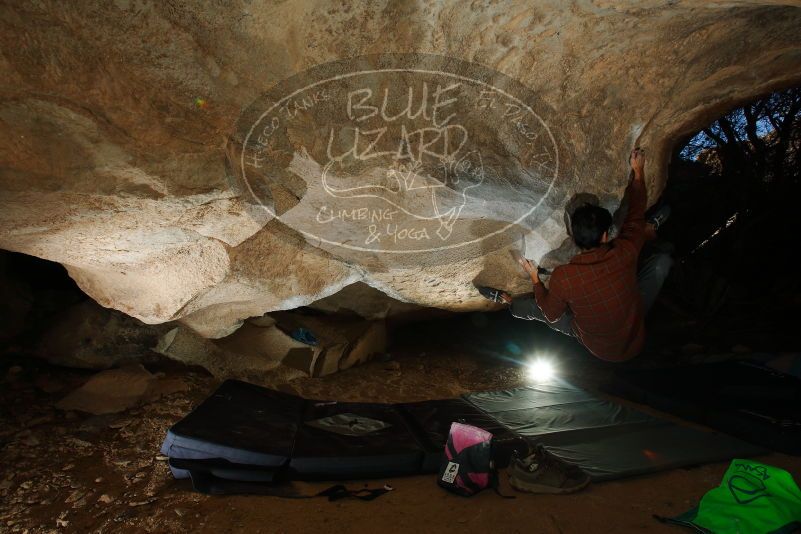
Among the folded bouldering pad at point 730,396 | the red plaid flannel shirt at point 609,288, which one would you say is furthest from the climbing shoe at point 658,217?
the folded bouldering pad at point 730,396

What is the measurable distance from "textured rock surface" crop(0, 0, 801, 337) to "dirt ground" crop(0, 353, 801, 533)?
124 cm

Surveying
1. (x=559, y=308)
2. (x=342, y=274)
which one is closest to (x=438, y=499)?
(x=559, y=308)

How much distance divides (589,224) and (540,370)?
9.68 ft

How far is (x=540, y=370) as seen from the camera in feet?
17.0

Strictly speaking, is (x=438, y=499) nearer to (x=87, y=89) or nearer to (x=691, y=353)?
(x=87, y=89)

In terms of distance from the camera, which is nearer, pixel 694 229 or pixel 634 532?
pixel 634 532

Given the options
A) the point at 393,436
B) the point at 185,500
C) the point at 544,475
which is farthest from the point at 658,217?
the point at 185,500

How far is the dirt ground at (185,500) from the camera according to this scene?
2.33m

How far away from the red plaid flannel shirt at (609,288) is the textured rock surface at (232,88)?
280mm

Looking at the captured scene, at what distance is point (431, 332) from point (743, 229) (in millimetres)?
5524

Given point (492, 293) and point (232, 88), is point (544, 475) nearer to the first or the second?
point (492, 293)

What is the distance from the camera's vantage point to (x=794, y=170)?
23.8 ft

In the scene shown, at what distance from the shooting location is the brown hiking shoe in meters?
2.59

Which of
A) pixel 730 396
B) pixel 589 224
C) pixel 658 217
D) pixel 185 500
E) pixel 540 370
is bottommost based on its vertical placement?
pixel 185 500
